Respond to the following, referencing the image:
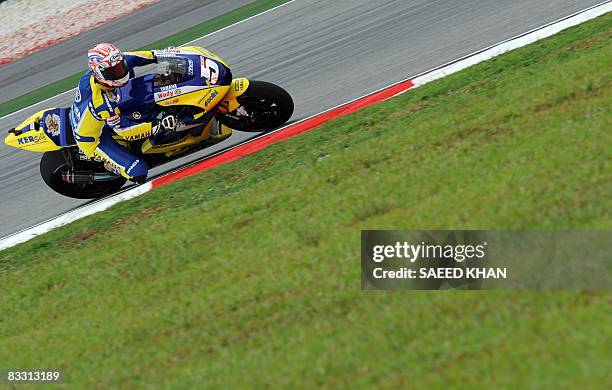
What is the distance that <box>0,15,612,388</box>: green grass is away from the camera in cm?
486

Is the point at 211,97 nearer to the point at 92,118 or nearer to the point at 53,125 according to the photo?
the point at 92,118

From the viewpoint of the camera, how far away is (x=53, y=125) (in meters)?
10.5

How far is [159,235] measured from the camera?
8195 millimetres

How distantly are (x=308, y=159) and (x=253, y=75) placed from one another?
4.49 m

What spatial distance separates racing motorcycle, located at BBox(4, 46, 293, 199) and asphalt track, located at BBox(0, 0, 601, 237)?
72 centimetres

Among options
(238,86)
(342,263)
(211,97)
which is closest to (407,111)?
(238,86)

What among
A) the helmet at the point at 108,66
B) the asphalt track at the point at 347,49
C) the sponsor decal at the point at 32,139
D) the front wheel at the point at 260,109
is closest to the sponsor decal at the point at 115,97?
the helmet at the point at 108,66

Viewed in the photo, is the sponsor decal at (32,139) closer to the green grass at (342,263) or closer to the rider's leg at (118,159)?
the rider's leg at (118,159)

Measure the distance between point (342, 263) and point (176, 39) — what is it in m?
10.8

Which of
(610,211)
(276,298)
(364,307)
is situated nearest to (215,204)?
(276,298)

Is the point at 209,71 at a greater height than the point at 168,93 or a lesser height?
greater

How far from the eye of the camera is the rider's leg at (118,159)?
10.2 metres

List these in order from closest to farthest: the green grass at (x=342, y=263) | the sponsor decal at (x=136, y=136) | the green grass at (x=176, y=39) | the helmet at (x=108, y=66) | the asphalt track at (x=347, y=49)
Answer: the green grass at (x=342, y=263) < the helmet at (x=108, y=66) < the sponsor decal at (x=136, y=136) < the asphalt track at (x=347, y=49) < the green grass at (x=176, y=39)

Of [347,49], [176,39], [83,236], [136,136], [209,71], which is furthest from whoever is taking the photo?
[176,39]
